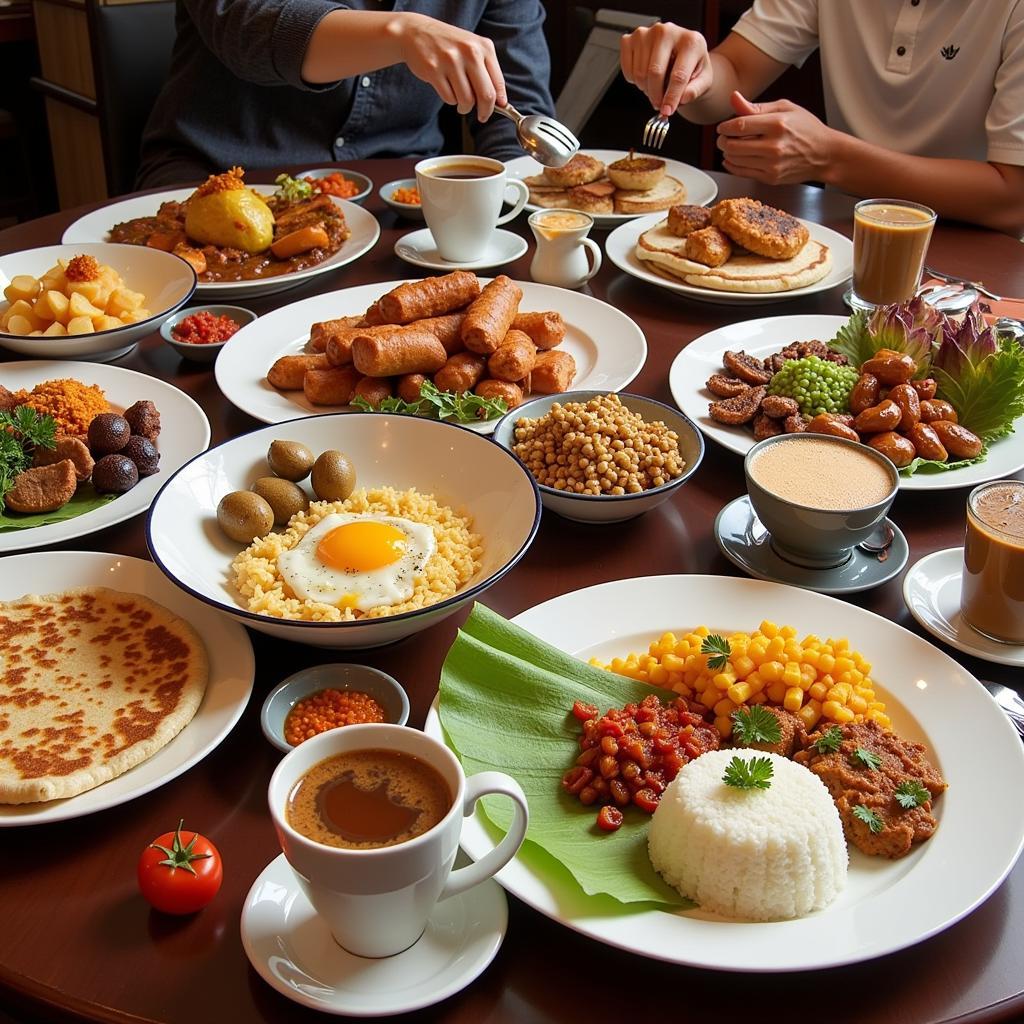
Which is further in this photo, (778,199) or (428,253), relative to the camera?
(778,199)

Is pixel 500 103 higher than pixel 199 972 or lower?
higher

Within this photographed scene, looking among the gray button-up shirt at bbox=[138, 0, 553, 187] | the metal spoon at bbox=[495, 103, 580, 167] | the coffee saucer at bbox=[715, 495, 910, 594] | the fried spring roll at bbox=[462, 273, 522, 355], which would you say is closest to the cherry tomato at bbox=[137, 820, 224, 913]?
the coffee saucer at bbox=[715, 495, 910, 594]

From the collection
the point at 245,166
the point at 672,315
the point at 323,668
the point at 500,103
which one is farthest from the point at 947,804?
the point at 245,166

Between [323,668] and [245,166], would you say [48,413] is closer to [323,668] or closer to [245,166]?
[323,668]

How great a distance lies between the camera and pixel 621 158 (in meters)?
3.54

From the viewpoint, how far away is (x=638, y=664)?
4.70ft

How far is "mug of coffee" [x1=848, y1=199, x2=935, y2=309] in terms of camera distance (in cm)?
253

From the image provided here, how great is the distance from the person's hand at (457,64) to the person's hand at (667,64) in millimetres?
670

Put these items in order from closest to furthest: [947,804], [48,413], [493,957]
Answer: [493,957]
[947,804]
[48,413]

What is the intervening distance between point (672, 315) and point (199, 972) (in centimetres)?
206

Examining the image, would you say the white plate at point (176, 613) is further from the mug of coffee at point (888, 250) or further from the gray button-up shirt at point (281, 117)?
the gray button-up shirt at point (281, 117)

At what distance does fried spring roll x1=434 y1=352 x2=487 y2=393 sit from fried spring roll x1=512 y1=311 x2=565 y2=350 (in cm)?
17

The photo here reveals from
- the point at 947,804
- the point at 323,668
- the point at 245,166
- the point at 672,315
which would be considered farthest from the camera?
the point at 245,166

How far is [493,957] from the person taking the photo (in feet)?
3.41
